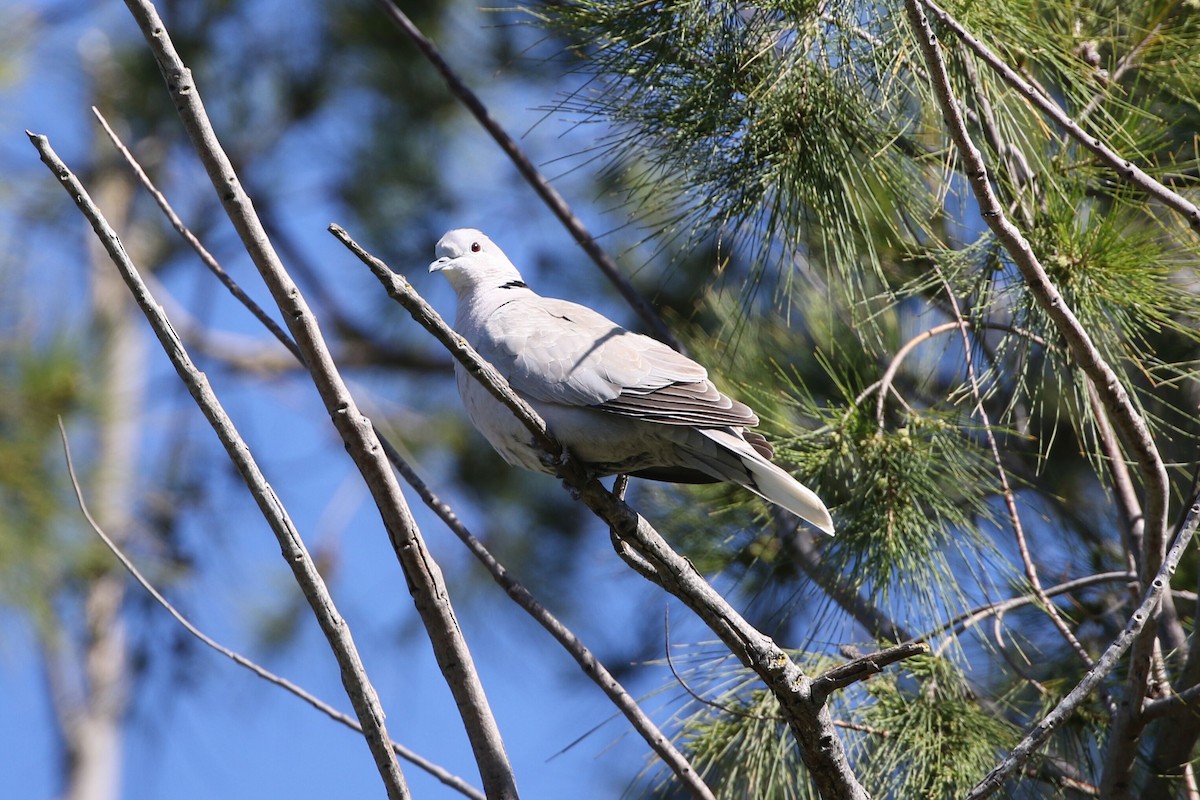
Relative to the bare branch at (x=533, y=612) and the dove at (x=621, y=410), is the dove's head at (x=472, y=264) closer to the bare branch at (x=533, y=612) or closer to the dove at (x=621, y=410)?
the dove at (x=621, y=410)

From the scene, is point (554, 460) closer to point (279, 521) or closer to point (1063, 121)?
point (279, 521)

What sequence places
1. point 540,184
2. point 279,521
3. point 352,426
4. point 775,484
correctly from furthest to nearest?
point 540,184
point 775,484
point 352,426
point 279,521

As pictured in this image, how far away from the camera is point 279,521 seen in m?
1.42

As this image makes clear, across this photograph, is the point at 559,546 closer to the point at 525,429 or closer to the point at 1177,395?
the point at 1177,395

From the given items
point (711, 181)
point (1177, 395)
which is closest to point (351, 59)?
point (711, 181)

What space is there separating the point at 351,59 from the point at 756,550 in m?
3.48

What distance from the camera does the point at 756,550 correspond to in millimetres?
2643

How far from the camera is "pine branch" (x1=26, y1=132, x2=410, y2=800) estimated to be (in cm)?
139

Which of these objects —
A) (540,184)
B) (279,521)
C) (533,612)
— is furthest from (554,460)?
(540,184)

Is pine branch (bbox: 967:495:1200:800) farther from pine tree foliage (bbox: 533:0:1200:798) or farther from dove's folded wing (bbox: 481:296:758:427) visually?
dove's folded wing (bbox: 481:296:758:427)

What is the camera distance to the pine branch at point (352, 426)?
1.48m

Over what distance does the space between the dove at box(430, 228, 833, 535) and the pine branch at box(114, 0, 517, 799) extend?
46 cm

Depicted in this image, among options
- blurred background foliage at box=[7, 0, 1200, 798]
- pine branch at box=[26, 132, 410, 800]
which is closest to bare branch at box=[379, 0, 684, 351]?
blurred background foliage at box=[7, 0, 1200, 798]

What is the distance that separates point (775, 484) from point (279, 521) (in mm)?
889
